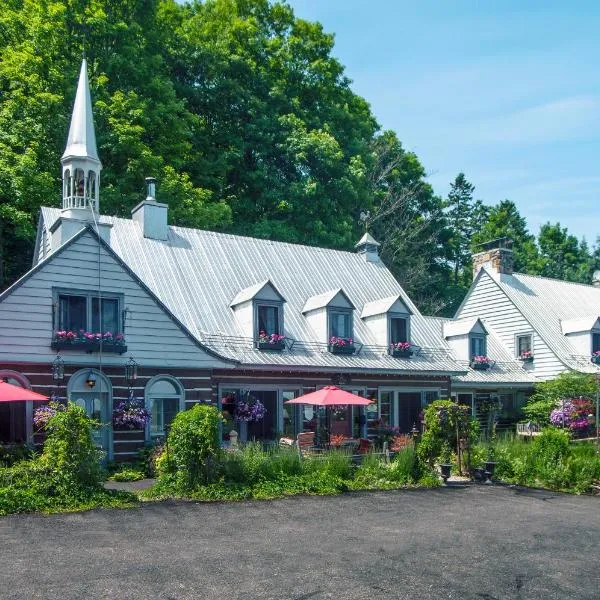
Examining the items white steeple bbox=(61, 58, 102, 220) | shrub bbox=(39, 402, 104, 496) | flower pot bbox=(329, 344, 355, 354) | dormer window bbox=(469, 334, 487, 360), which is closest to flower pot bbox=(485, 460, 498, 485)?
flower pot bbox=(329, 344, 355, 354)

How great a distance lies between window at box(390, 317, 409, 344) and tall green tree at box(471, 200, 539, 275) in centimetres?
3456

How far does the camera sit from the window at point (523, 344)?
114ft

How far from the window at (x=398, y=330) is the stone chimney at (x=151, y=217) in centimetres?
870

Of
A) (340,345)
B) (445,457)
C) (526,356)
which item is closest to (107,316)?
(340,345)

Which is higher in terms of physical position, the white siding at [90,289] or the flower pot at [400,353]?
the white siding at [90,289]

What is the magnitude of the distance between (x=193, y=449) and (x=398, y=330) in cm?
1311

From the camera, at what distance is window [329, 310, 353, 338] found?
85.3ft

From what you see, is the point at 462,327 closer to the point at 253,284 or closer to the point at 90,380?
the point at 253,284

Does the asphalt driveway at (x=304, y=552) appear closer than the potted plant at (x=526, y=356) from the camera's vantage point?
Yes

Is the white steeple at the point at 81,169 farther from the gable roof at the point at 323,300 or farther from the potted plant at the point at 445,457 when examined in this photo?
the potted plant at the point at 445,457

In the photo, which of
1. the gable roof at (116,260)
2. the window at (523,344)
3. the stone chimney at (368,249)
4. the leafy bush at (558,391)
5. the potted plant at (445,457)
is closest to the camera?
the potted plant at (445,457)

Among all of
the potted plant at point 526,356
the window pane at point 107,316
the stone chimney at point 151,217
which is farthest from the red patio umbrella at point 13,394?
the potted plant at point 526,356

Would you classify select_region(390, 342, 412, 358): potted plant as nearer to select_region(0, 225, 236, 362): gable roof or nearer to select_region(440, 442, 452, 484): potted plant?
select_region(0, 225, 236, 362): gable roof

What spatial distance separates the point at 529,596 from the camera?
9.46m
